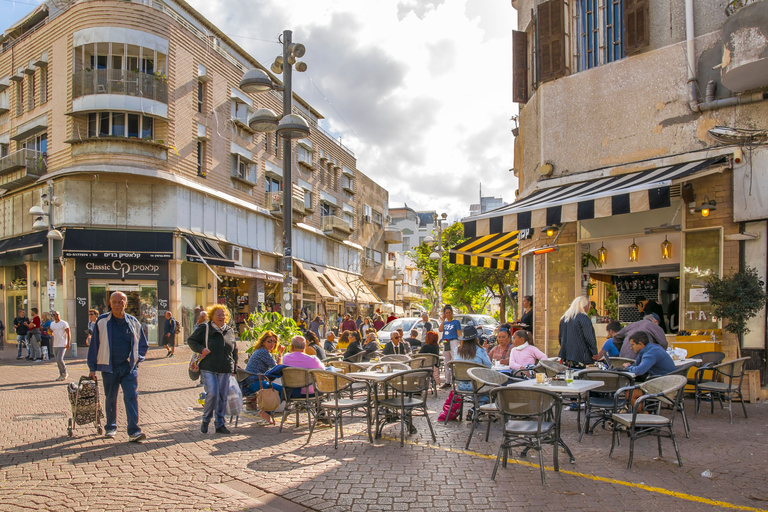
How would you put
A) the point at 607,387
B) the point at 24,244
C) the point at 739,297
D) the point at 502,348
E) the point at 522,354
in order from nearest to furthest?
the point at 607,387 → the point at 522,354 → the point at 739,297 → the point at 502,348 → the point at 24,244

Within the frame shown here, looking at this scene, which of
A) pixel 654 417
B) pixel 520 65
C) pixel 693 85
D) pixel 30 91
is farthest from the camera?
pixel 30 91

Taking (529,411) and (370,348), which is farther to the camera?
(370,348)

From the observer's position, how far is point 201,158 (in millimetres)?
26031

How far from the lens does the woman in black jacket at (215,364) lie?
7328 millimetres

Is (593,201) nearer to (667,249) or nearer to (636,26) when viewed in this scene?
(667,249)

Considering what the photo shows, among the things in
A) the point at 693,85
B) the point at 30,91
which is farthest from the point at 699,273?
the point at 30,91

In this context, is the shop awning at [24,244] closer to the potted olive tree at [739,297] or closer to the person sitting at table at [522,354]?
the person sitting at table at [522,354]

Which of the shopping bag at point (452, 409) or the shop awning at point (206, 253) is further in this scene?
the shop awning at point (206, 253)

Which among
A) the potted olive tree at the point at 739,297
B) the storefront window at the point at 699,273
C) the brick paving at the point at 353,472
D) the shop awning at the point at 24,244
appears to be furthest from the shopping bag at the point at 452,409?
the shop awning at the point at 24,244

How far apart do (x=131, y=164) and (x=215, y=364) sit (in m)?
17.9

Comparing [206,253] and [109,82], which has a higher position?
[109,82]

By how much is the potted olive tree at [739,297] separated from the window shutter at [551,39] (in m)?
5.83

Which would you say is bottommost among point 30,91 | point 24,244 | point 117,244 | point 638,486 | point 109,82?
point 638,486

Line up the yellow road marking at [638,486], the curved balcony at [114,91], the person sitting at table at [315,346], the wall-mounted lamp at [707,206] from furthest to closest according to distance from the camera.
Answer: the curved balcony at [114,91]
the person sitting at table at [315,346]
the wall-mounted lamp at [707,206]
the yellow road marking at [638,486]
